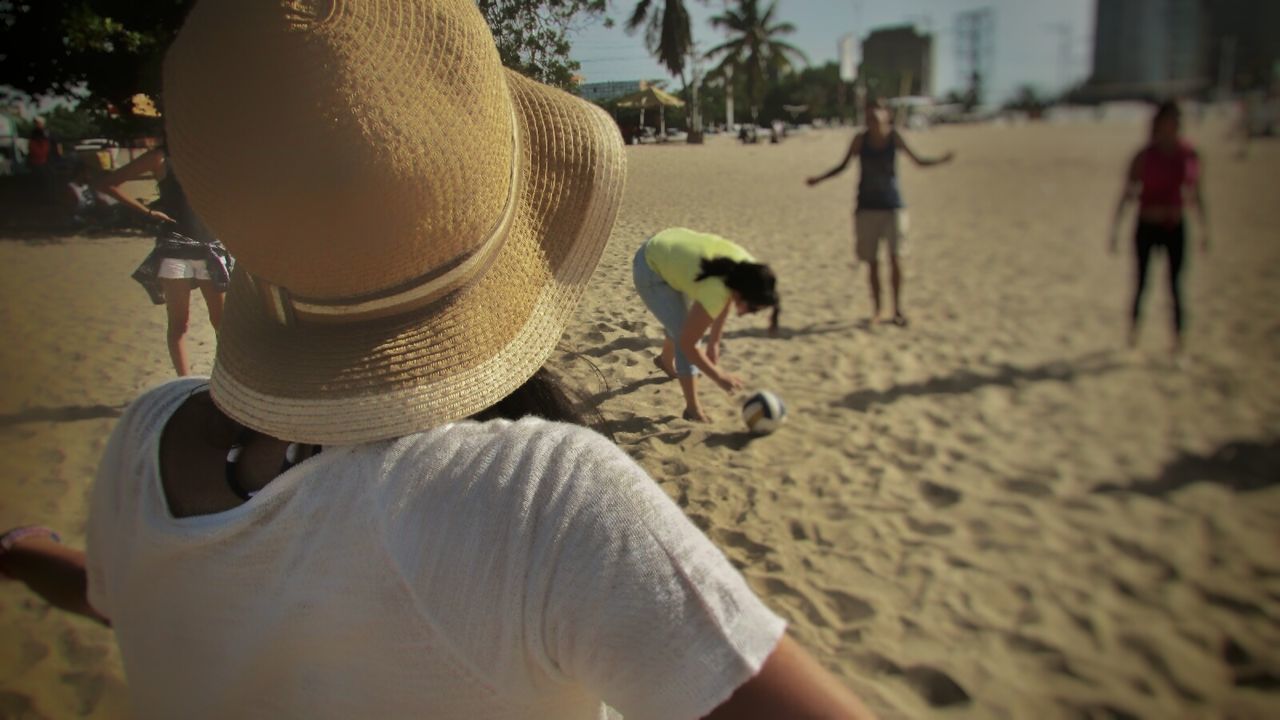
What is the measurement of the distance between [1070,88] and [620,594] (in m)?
1.09

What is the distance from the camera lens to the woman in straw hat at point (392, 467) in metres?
0.55

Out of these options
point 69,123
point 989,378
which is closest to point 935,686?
point 69,123

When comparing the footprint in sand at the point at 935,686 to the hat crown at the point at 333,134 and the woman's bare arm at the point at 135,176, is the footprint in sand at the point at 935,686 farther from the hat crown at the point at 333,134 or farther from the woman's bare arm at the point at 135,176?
the woman's bare arm at the point at 135,176

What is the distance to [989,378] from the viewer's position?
516 cm

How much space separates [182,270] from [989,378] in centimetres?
516

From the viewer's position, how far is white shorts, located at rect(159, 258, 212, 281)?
41.6 inches

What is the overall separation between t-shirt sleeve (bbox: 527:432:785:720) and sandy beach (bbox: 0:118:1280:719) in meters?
0.50

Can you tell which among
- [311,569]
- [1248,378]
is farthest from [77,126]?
[1248,378]

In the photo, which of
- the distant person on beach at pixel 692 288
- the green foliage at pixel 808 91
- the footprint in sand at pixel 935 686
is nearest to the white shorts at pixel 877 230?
the distant person on beach at pixel 692 288

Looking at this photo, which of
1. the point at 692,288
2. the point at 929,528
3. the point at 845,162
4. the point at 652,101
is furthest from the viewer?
the point at 845,162

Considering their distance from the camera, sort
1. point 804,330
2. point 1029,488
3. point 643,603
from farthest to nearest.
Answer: point 804,330, point 1029,488, point 643,603

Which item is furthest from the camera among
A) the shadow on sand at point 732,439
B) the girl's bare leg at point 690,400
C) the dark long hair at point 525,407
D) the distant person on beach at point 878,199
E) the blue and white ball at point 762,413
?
the distant person on beach at point 878,199

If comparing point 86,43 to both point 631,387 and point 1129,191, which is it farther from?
point 1129,191

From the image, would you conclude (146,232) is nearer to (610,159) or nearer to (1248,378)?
(610,159)
